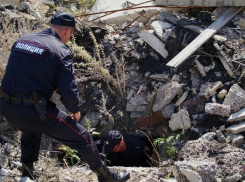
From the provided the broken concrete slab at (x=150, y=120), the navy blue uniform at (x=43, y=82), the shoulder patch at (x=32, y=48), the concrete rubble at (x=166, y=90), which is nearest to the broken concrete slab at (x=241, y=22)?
the concrete rubble at (x=166, y=90)

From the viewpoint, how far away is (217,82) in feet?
12.7

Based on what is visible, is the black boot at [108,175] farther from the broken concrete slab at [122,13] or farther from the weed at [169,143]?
the broken concrete slab at [122,13]

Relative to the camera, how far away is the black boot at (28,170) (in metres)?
3.25

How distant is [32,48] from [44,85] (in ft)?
1.16

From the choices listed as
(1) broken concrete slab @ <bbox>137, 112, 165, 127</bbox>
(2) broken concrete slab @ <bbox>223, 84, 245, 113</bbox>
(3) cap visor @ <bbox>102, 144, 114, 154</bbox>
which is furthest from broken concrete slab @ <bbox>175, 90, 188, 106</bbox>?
(3) cap visor @ <bbox>102, 144, 114, 154</bbox>

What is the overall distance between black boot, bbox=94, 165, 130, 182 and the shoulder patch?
4.34ft

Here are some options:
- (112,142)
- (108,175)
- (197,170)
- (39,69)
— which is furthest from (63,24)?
(197,170)

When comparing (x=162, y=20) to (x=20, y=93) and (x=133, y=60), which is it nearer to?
(x=133, y=60)

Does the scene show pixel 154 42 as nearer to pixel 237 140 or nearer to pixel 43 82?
pixel 237 140

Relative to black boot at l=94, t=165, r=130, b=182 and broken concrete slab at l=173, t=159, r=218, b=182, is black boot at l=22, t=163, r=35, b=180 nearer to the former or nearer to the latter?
black boot at l=94, t=165, r=130, b=182

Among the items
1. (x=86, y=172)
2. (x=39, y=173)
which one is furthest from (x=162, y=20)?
(x=39, y=173)

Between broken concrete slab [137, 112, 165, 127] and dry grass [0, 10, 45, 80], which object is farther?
dry grass [0, 10, 45, 80]

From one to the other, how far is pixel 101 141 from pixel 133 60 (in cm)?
140

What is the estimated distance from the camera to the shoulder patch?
8.60 ft
